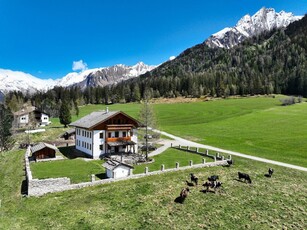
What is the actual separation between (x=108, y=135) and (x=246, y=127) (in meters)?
48.2

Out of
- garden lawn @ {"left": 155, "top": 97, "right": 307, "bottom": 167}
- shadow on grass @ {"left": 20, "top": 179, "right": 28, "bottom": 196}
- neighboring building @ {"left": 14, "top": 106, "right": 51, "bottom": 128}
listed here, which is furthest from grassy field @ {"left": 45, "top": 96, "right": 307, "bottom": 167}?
neighboring building @ {"left": 14, "top": 106, "right": 51, "bottom": 128}

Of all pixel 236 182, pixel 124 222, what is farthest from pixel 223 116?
pixel 124 222

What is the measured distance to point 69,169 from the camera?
154 ft

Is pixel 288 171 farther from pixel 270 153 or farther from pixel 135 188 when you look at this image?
pixel 135 188

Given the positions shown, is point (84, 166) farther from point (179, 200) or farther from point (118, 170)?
point (179, 200)

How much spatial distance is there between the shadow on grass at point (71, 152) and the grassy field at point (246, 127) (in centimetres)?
2982

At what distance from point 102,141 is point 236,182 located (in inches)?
1130

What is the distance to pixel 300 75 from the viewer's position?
182750mm

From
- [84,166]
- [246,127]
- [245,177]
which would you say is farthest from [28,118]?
[245,177]

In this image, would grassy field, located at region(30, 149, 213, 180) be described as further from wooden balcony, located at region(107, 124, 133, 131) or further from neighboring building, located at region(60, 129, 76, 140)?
neighboring building, located at region(60, 129, 76, 140)

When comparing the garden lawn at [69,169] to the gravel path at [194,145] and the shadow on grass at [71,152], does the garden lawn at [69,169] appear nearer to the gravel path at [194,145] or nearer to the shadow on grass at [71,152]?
the shadow on grass at [71,152]

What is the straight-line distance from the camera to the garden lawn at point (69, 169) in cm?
4222

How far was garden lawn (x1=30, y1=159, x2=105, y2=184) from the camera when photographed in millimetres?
42219

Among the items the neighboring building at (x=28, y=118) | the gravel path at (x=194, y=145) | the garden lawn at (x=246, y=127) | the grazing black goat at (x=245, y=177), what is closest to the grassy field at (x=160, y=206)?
the grazing black goat at (x=245, y=177)
